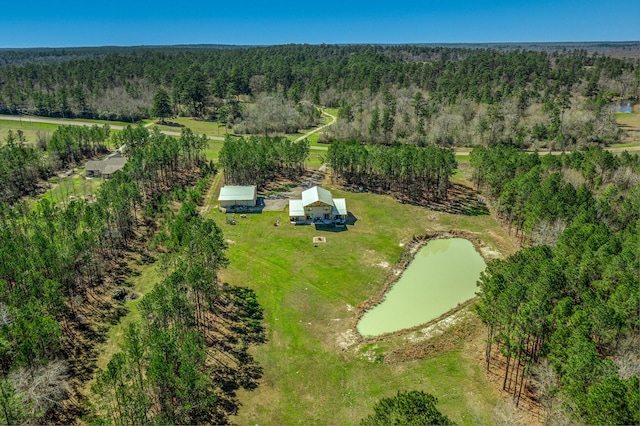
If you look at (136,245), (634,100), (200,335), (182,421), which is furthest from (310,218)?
(634,100)

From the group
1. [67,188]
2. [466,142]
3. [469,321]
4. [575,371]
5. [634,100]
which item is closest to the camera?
[575,371]

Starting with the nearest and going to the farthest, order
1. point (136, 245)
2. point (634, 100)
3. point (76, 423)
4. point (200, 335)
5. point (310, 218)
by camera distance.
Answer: point (76, 423) < point (200, 335) < point (136, 245) < point (310, 218) < point (634, 100)

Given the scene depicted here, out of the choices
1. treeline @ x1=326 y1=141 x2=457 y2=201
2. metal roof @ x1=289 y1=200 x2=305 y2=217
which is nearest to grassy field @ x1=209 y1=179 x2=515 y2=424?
metal roof @ x1=289 y1=200 x2=305 y2=217

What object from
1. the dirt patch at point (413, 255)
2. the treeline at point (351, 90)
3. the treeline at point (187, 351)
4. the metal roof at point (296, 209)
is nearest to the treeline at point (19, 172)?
the treeline at point (187, 351)

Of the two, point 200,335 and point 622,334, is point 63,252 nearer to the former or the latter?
point 200,335

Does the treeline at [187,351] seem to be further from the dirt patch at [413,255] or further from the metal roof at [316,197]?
the metal roof at [316,197]

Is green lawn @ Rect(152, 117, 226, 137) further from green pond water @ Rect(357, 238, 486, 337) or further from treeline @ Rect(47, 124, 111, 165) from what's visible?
green pond water @ Rect(357, 238, 486, 337)

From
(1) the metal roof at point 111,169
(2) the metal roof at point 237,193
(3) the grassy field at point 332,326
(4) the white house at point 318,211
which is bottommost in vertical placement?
(3) the grassy field at point 332,326

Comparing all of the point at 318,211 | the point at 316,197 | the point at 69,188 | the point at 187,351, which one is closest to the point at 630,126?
the point at 316,197
